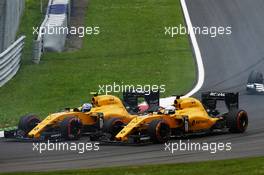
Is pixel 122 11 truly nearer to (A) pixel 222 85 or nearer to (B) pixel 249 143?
(A) pixel 222 85

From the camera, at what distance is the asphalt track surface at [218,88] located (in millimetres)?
16875

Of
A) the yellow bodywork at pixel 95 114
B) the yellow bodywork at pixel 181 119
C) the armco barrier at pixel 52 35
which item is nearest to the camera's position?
the yellow bodywork at pixel 181 119

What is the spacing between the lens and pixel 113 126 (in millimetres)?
20672

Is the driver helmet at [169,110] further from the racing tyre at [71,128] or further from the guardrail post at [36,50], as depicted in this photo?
the guardrail post at [36,50]

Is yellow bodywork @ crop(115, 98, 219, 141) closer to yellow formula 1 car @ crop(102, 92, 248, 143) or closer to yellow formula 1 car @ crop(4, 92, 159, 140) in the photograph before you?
yellow formula 1 car @ crop(102, 92, 248, 143)

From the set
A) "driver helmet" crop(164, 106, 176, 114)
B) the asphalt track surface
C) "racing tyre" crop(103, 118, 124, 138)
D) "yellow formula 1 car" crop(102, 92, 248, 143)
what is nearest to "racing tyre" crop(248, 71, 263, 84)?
the asphalt track surface

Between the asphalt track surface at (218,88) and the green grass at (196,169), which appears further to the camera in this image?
the asphalt track surface at (218,88)

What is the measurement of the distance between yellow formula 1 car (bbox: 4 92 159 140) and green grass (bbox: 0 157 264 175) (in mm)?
5406

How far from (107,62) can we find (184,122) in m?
13.6

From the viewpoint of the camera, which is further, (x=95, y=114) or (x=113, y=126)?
(x=95, y=114)

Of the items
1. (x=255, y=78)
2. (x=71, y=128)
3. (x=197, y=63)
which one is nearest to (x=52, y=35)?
(x=197, y=63)

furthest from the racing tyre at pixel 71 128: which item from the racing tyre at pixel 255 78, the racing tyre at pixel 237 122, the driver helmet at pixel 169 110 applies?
the racing tyre at pixel 255 78

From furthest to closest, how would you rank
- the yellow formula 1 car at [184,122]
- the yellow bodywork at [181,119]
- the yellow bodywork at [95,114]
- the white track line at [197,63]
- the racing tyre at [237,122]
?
the white track line at [197,63] → the yellow bodywork at [95,114] → the racing tyre at [237,122] → the yellow bodywork at [181,119] → the yellow formula 1 car at [184,122]

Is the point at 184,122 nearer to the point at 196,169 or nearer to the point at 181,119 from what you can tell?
the point at 181,119
